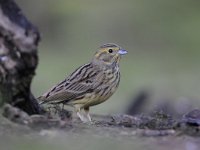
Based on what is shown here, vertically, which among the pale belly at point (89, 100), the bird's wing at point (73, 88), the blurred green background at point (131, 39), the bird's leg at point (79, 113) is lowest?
the bird's leg at point (79, 113)

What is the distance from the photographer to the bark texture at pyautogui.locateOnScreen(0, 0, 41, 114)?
10258 mm

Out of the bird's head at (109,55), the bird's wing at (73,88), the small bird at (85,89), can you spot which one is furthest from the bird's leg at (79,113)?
the bird's head at (109,55)

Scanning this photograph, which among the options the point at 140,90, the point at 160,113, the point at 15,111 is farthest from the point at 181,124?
the point at 140,90

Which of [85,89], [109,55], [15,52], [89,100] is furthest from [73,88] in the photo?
[15,52]

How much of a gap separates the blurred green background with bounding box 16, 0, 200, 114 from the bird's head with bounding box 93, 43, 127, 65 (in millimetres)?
7236

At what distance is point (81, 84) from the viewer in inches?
533

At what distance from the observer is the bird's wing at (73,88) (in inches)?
522

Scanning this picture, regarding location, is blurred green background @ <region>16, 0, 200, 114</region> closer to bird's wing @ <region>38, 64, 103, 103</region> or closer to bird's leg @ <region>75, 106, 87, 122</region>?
bird's wing @ <region>38, 64, 103, 103</region>

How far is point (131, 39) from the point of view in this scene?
28797 mm

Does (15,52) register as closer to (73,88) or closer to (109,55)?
(73,88)

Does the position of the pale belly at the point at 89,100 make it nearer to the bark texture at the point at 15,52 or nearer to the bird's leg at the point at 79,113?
the bird's leg at the point at 79,113

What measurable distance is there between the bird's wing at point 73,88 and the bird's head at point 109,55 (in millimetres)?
538

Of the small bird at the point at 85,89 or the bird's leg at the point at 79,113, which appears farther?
the small bird at the point at 85,89

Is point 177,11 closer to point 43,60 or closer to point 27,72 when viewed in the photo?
point 43,60
